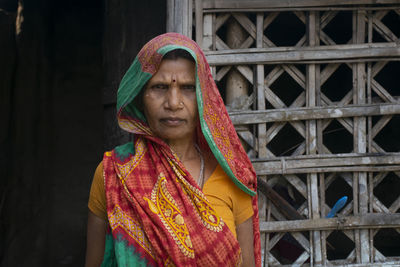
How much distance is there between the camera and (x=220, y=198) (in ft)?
5.26

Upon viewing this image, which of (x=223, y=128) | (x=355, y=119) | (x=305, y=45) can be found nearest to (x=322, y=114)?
(x=355, y=119)

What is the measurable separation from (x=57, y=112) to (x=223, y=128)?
142 inches

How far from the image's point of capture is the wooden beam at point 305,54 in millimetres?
2566

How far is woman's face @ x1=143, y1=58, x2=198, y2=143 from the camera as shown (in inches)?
60.1

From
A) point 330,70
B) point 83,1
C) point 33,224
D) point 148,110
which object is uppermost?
point 83,1

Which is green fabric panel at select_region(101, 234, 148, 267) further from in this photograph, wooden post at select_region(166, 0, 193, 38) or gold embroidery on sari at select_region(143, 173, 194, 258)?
wooden post at select_region(166, 0, 193, 38)

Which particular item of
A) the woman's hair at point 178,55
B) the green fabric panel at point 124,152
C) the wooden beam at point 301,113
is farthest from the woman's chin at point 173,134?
the wooden beam at point 301,113

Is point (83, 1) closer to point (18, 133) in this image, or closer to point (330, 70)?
point (18, 133)

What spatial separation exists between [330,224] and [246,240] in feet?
3.64

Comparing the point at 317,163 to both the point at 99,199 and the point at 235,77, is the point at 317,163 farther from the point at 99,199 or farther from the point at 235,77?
the point at 99,199

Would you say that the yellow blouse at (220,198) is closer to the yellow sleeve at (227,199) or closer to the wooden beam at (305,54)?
the yellow sleeve at (227,199)

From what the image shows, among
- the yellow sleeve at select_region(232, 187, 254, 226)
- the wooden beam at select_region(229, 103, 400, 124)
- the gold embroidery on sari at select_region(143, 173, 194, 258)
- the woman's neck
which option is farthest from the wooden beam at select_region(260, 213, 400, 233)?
the gold embroidery on sari at select_region(143, 173, 194, 258)

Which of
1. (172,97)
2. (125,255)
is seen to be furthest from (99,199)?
(172,97)

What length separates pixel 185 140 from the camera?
1.68 metres
